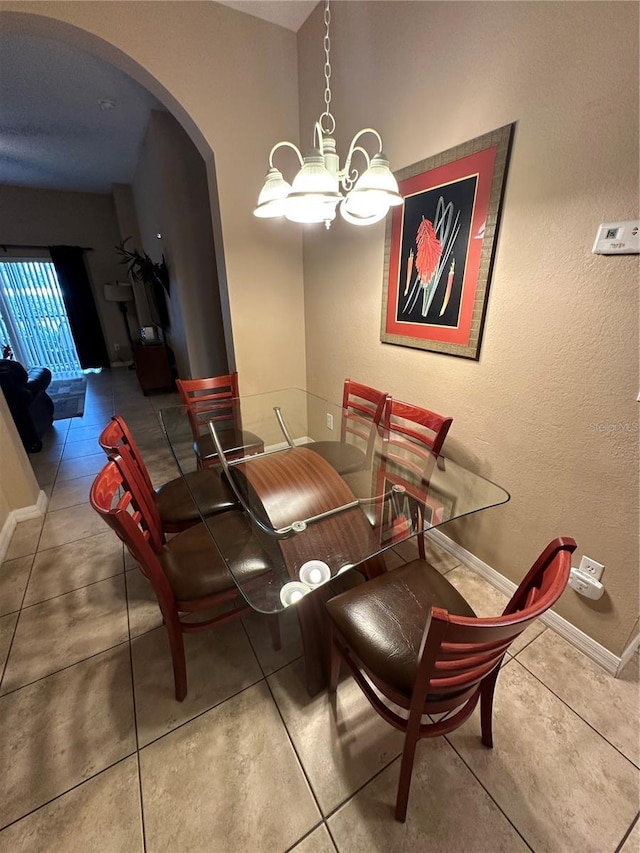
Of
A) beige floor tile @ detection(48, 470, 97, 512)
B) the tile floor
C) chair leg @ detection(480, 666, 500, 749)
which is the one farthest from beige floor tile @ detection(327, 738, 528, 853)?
beige floor tile @ detection(48, 470, 97, 512)

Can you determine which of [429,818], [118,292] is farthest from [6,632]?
[118,292]

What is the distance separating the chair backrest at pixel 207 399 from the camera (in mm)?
2184

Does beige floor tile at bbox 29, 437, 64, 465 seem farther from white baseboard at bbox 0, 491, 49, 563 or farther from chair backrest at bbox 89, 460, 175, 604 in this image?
chair backrest at bbox 89, 460, 175, 604

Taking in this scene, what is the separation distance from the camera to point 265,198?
1254mm

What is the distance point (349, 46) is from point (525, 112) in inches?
50.2

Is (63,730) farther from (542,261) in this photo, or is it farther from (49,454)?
(49,454)

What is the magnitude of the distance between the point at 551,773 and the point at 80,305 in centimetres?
786

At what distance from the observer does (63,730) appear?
1.18 meters

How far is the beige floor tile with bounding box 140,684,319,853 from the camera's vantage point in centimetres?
94

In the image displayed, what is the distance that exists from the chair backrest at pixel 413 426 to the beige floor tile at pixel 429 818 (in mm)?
1136

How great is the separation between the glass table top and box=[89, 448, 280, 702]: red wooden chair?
0.12ft

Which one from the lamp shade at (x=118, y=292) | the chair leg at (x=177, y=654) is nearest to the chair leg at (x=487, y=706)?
the chair leg at (x=177, y=654)

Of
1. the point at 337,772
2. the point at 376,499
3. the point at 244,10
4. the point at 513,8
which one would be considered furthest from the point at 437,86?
the point at 337,772

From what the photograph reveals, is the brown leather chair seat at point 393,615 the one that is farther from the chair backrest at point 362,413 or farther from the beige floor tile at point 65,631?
the beige floor tile at point 65,631
